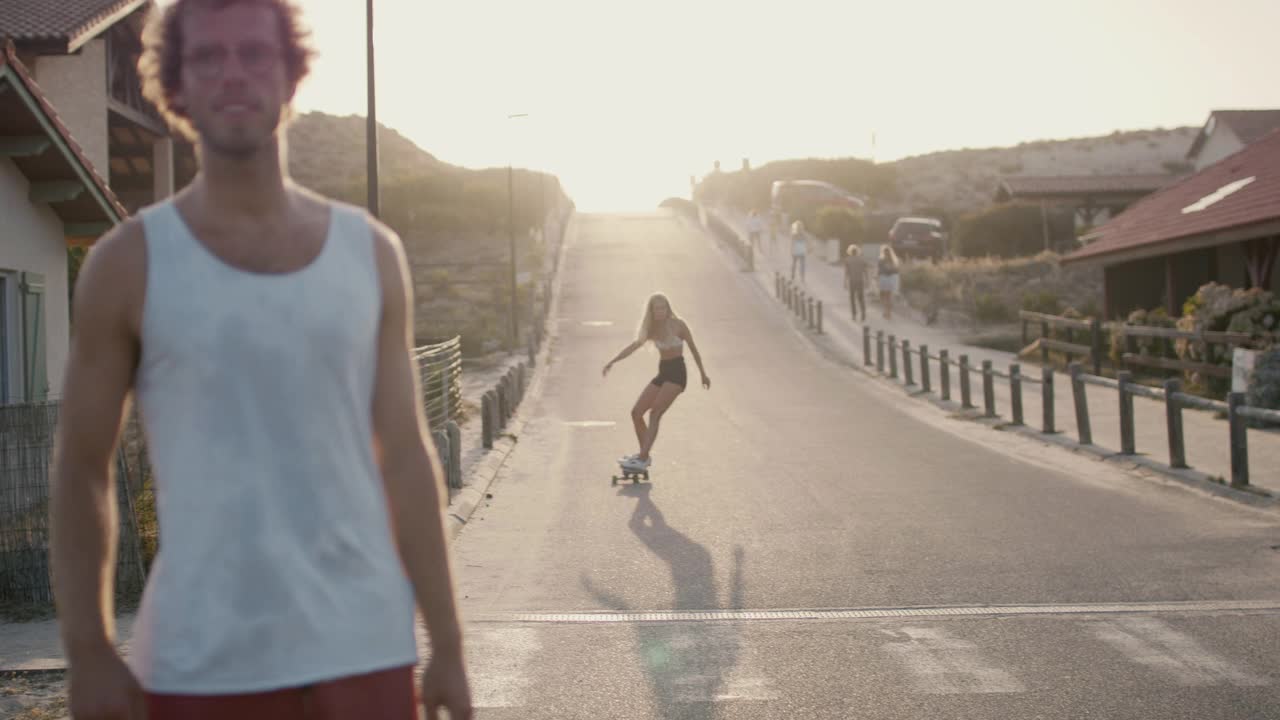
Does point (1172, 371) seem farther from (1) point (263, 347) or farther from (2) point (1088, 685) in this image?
(1) point (263, 347)

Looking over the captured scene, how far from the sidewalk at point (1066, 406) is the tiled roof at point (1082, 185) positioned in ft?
45.1

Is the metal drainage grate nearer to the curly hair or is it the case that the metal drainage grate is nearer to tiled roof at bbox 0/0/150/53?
the curly hair

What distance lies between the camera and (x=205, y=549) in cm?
248

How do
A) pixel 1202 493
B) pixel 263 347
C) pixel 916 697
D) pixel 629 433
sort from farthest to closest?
pixel 629 433 < pixel 1202 493 < pixel 916 697 < pixel 263 347

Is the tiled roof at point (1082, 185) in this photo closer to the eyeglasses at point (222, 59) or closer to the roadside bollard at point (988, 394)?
the roadside bollard at point (988, 394)

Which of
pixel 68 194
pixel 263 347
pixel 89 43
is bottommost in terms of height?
pixel 263 347

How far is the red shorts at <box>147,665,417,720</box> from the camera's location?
2486 millimetres

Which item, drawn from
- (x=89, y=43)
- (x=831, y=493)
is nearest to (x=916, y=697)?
A: (x=831, y=493)

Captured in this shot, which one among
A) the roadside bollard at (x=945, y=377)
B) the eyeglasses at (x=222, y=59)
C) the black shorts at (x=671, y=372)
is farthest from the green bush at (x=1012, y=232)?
the eyeglasses at (x=222, y=59)

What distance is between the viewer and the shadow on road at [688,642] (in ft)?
21.6

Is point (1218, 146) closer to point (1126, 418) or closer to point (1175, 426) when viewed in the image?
point (1126, 418)

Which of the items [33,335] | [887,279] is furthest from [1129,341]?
[33,335]

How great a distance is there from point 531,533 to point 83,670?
9699mm

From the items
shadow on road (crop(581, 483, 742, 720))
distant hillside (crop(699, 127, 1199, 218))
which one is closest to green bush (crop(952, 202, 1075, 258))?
distant hillside (crop(699, 127, 1199, 218))
